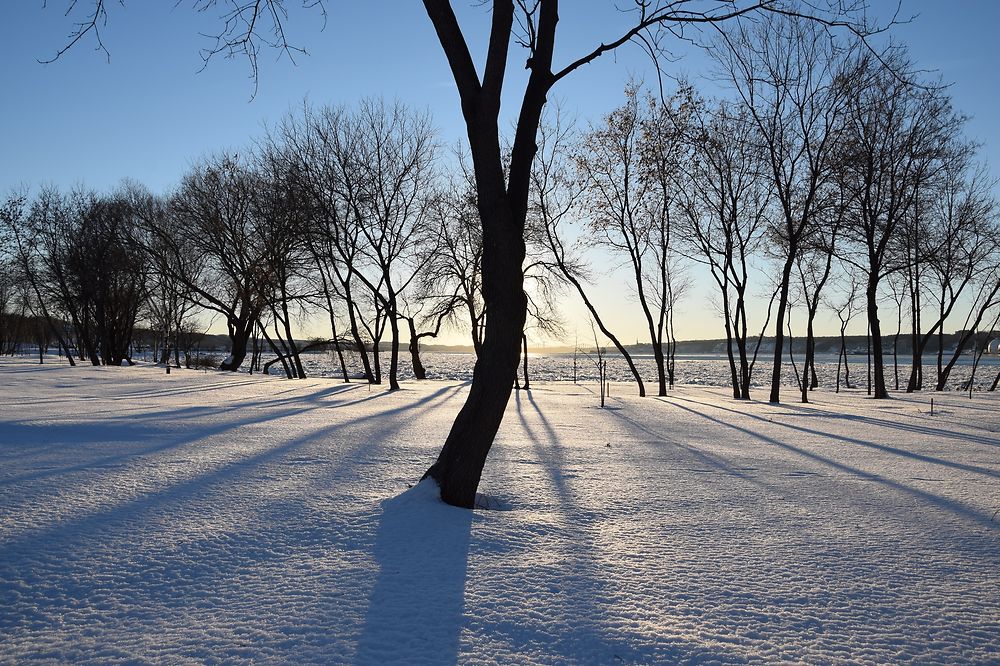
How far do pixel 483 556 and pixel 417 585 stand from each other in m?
0.51

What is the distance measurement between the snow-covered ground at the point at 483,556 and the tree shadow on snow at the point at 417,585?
1cm

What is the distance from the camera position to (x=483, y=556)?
3078 millimetres

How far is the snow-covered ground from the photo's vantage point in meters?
2.19

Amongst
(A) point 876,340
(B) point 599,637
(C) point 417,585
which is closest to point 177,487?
(C) point 417,585

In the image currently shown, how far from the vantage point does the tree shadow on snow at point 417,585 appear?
2119mm

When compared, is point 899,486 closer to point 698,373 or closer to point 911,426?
point 911,426

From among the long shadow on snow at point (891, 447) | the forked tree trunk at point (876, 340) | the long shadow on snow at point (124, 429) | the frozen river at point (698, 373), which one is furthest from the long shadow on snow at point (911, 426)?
the frozen river at point (698, 373)

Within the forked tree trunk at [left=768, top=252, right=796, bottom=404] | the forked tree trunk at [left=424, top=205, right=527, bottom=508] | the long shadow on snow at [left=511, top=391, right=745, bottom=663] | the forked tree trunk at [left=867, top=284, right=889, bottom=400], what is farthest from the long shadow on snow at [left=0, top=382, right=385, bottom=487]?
the forked tree trunk at [left=867, top=284, right=889, bottom=400]

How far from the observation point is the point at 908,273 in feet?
84.5

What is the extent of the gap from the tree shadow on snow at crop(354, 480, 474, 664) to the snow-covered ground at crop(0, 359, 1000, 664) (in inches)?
0.5

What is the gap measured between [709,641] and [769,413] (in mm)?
11638

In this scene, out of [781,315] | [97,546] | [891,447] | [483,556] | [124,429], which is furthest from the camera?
[781,315]

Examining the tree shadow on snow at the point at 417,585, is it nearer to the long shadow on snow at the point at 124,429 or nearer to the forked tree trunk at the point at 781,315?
the long shadow on snow at the point at 124,429

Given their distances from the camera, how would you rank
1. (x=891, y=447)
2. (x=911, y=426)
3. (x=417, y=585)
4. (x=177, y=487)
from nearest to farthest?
1. (x=417, y=585)
2. (x=177, y=487)
3. (x=891, y=447)
4. (x=911, y=426)
